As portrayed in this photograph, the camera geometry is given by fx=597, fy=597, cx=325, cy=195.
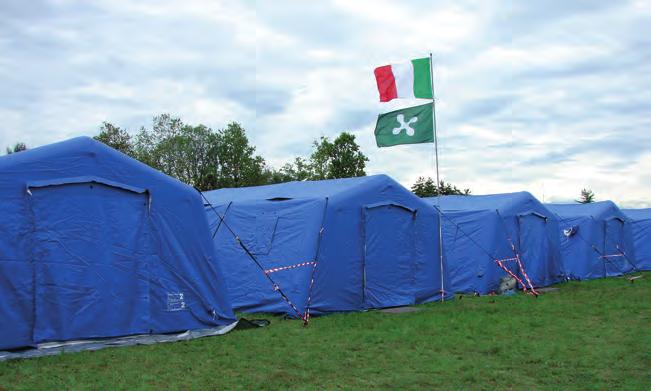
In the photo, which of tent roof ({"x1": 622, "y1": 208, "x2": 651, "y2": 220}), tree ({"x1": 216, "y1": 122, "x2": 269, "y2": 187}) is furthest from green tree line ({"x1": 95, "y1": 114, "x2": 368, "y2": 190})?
tent roof ({"x1": 622, "y1": 208, "x2": 651, "y2": 220})

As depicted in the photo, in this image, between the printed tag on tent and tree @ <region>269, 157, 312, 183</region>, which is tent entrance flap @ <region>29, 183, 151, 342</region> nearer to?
the printed tag on tent

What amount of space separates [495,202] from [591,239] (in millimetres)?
5689

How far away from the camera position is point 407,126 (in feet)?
43.8

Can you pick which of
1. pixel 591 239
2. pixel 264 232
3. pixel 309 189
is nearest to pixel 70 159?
pixel 264 232

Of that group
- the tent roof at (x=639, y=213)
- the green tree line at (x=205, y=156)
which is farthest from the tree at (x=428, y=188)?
the tent roof at (x=639, y=213)

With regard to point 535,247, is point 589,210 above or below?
above

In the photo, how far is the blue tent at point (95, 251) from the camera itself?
755 centimetres

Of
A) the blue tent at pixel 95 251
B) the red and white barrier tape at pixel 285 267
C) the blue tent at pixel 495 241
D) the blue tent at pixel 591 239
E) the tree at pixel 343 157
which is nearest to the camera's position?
the blue tent at pixel 95 251

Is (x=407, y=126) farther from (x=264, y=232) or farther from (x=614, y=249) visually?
(x=614, y=249)

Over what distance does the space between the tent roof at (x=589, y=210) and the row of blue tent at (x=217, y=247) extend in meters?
2.26

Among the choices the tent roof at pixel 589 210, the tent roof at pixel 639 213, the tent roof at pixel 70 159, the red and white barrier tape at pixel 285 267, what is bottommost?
the red and white barrier tape at pixel 285 267

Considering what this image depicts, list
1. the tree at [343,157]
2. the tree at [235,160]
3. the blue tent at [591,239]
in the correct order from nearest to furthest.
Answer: the blue tent at [591,239] < the tree at [343,157] < the tree at [235,160]

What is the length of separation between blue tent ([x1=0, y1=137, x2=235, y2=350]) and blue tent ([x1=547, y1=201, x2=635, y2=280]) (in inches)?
574

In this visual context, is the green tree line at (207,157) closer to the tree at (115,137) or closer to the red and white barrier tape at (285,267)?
the tree at (115,137)
